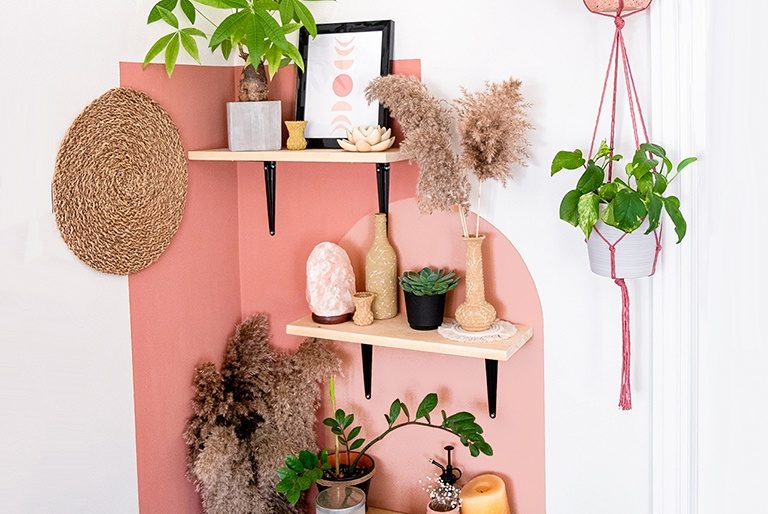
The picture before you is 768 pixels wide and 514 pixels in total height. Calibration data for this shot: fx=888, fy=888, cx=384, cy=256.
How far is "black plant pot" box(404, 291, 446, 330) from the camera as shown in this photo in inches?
74.7

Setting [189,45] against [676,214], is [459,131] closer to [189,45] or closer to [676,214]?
[676,214]

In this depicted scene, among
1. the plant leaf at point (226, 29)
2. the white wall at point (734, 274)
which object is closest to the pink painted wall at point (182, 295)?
the plant leaf at point (226, 29)

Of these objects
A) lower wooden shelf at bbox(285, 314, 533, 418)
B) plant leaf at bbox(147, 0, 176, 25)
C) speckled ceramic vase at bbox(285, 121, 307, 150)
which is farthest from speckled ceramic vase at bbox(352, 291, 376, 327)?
plant leaf at bbox(147, 0, 176, 25)

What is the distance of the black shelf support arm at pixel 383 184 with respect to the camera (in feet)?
6.39

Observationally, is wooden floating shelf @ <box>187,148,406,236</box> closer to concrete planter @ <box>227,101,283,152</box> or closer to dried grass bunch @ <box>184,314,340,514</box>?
concrete planter @ <box>227,101,283,152</box>

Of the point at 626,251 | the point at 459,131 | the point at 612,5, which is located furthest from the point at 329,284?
the point at 612,5

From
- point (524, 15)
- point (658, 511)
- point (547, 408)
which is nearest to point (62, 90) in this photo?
point (524, 15)

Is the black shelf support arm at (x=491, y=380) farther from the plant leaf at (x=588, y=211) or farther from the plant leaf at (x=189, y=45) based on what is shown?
the plant leaf at (x=189, y=45)

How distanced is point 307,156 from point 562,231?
56 cm

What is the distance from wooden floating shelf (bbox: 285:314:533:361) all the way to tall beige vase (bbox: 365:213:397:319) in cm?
4

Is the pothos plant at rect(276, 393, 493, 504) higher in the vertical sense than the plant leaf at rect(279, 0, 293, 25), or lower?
lower

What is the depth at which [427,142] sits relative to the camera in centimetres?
179

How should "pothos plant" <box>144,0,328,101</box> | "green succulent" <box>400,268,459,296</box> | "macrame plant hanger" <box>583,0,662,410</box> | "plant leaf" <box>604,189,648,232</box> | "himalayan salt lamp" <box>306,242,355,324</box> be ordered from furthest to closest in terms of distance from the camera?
1. "himalayan salt lamp" <box>306,242,355,324</box>
2. "green succulent" <box>400,268,459,296</box>
3. "pothos plant" <box>144,0,328,101</box>
4. "macrame plant hanger" <box>583,0,662,410</box>
5. "plant leaf" <box>604,189,648,232</box>

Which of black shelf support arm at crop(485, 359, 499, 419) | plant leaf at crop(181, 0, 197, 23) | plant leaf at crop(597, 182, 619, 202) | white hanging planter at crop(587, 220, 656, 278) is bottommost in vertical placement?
black shelf support arm at crop(485, 359, 499, 419)
